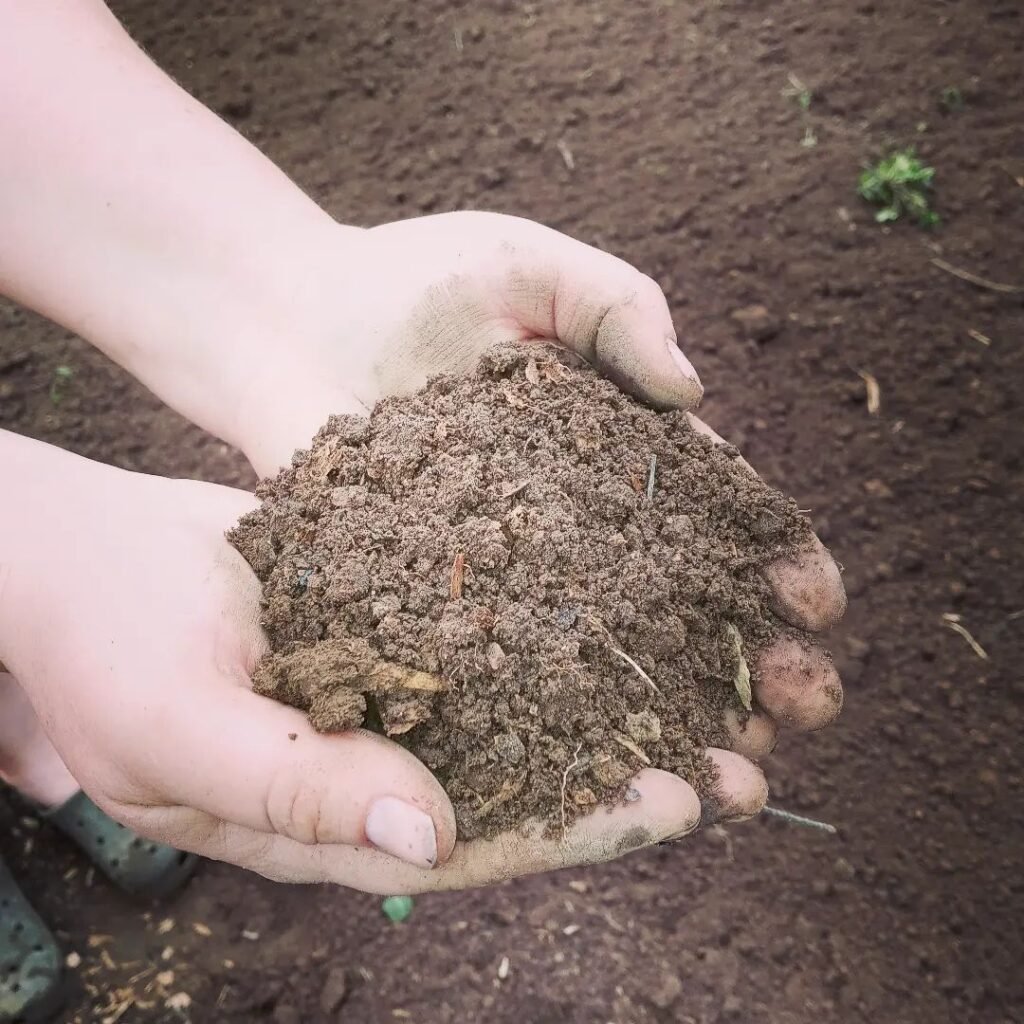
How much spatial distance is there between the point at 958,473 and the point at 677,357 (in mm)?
1256

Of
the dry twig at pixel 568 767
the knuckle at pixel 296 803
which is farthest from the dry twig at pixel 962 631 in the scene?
the knuckle at pixel 296 803

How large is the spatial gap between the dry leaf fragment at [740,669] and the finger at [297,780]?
56 centimetres

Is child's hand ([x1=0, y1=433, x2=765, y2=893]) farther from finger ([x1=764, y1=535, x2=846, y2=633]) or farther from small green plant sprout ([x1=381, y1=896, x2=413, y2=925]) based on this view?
small green plant sprout ([x1=381, y1=896, x2=413, y2=925])

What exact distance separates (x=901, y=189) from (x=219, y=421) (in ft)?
6.90

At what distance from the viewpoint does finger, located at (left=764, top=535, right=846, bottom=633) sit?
5.06 feet

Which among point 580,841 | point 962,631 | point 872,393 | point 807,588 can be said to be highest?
point 580,841

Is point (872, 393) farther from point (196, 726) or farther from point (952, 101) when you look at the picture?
point (196, 726)

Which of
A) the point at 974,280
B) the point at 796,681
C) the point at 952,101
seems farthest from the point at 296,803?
the point at 952,101

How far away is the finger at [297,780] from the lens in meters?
1.12

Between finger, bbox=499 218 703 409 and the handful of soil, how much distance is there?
7cm

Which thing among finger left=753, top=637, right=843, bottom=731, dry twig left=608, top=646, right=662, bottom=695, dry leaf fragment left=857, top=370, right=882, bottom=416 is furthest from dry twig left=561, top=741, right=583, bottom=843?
dry leaf fragment left=857, top=370, right=882, bottom=416

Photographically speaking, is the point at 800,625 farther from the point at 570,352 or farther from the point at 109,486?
the point at 109,486

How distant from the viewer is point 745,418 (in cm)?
259

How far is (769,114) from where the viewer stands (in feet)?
9.50
